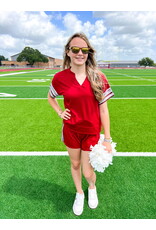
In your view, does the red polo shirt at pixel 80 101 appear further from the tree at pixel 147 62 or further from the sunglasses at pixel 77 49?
the tree at pixel 147 62

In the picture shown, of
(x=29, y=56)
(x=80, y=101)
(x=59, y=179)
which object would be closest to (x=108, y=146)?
(x=80, y=101)

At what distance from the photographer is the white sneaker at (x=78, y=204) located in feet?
6.95

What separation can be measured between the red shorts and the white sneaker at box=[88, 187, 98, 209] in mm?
759

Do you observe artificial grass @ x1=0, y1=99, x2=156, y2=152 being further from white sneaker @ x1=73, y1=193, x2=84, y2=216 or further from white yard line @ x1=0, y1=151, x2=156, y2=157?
white sneaker @ x1=73, y1=193, x2=84, y2=216

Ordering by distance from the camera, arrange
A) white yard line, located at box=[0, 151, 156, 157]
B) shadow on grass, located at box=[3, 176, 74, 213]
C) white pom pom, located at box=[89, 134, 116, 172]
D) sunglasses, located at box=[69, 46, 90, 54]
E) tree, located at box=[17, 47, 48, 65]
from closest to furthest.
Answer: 1. sunglasses, located at box=[69, 46, 90, 54]
2. white pom pom, located at box=[89, 134, 116, 172]
3. shadow on grass, located at box=[3, 176, 74, 213]
4. white yard line, located at box=[0, 151, 156, 157]
5. tree, located at box=[17, 47, 48, 65]

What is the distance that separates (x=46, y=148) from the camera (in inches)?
141

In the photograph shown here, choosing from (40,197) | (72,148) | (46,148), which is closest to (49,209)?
(40,197)

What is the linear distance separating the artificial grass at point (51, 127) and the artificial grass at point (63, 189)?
0.52m

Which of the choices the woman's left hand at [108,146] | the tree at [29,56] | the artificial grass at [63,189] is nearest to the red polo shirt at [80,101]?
the woman's left hand at [108,146]

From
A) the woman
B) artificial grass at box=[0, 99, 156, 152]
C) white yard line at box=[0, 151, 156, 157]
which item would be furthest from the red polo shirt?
artificial grass at box=[0, 99, 156, 152]

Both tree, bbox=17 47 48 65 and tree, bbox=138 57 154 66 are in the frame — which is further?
tree, bbox=138 57 154 66

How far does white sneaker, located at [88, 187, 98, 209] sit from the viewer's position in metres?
2.20

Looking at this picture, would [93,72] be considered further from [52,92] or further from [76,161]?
[76,161]
